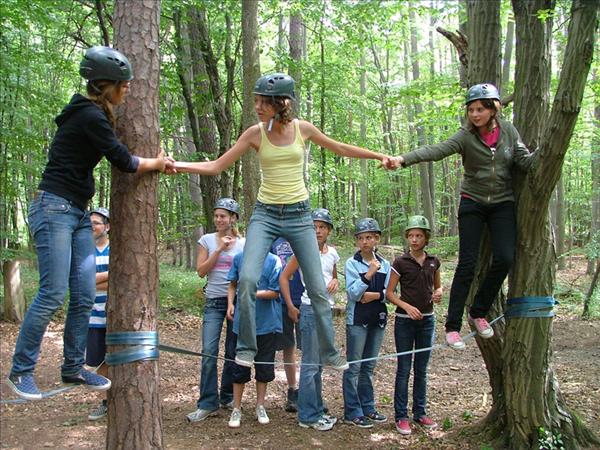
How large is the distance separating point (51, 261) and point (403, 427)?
3.47 metres

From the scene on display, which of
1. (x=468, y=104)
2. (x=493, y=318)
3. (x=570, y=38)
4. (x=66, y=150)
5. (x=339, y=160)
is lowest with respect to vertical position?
(x=493, y=318)

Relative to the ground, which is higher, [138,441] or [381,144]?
[381,144]

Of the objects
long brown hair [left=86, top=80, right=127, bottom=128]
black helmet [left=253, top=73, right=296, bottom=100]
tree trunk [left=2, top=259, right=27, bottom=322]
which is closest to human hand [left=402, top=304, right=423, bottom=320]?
black helmet [left=253, top=73, right=296, bottom=100]

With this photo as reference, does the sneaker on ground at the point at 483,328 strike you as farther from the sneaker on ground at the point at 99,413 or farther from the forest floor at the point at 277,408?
the sneaker on ground at the point at 99,413

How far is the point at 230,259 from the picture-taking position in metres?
5.07

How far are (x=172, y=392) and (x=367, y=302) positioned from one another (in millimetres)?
2776

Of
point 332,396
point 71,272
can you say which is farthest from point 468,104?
point 332,396

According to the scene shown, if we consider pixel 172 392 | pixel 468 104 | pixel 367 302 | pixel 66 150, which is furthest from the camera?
pixel 172 392

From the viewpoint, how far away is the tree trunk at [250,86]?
7398 millimetres

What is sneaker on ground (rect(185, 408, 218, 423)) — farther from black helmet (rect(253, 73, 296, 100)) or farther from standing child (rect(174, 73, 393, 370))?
black helmet (rect(253, 73, 296, 100))

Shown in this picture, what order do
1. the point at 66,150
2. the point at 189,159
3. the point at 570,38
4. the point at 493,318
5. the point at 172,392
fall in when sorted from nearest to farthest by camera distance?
the point at 66,150 < the point at 570,38 < the point at 493,318 < the point at 172,392 < the point at 189,159

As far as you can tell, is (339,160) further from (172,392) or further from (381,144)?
(172,392)

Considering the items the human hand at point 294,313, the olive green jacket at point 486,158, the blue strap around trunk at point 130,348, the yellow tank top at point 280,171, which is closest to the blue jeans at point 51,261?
the blue strap around trunk at point 130,348

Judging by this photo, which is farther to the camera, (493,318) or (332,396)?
(332,396)
